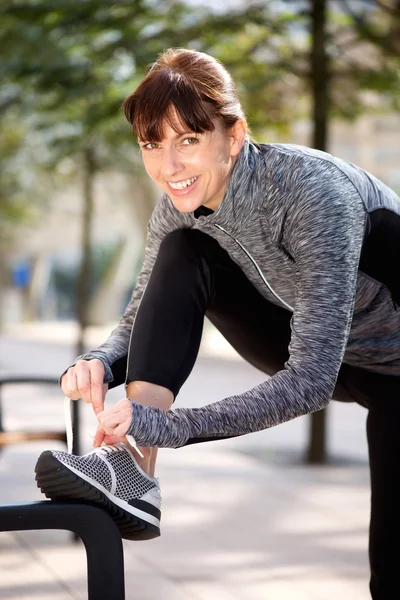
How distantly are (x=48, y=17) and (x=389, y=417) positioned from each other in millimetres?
4307

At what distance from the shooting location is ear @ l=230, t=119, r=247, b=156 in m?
2.03

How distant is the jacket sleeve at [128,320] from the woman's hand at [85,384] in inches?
2.6

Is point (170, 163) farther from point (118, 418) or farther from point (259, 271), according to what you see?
point (118, 418)

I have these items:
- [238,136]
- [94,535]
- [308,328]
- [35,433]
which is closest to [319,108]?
[35,433]

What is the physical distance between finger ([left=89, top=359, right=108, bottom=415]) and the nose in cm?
43

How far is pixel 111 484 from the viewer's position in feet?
5.92

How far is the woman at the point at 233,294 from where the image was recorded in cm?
182

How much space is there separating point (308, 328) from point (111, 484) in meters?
0.48

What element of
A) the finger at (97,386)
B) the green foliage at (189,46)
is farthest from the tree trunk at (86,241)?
the finger at (97,386)

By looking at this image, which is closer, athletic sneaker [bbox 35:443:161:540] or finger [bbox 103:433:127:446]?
athletic sneaker [bbox 35:443:161:540]

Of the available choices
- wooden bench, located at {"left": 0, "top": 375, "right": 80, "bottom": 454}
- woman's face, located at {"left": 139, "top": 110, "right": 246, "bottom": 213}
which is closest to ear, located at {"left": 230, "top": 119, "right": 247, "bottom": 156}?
woman's face, located at {"left": 139, "top": 110, "right": 246, "bottom": 213}

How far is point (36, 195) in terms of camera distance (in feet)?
60.3

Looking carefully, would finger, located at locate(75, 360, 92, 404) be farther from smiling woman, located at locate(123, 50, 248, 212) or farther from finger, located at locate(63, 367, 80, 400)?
smiling woman, located at locate(123, 50, 248, 212)

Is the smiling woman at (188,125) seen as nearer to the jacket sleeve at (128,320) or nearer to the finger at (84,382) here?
the jacket sleeve at (128,320)
